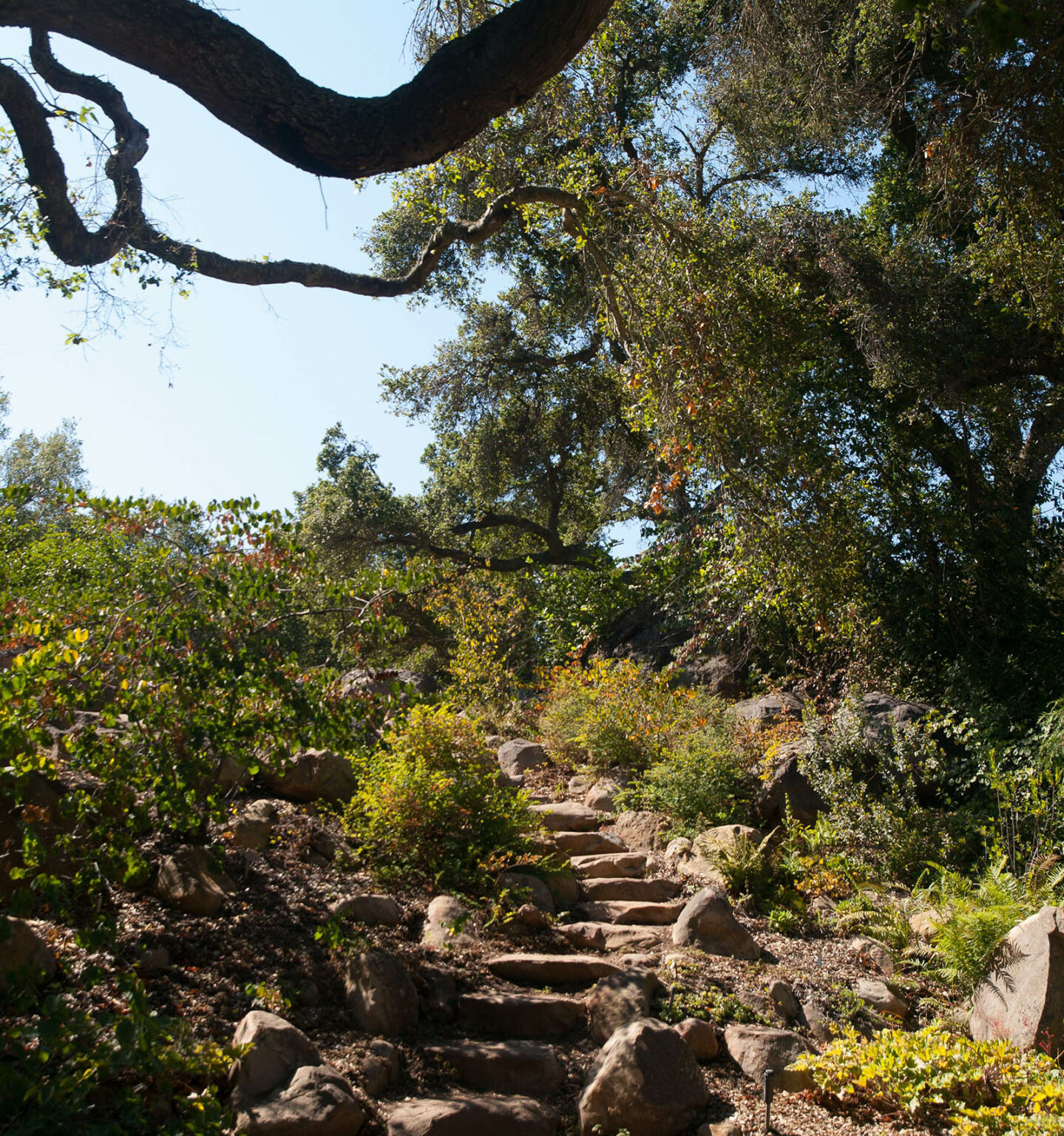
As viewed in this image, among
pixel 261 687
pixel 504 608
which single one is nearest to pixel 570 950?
pixel 261 687

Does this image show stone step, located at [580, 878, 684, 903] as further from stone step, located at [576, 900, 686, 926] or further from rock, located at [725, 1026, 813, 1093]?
rock, located at [725, 1026, 813, 1093]

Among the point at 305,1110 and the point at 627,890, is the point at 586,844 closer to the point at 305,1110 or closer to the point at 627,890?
the point at 627,890

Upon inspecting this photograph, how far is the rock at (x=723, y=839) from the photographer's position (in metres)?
6.07

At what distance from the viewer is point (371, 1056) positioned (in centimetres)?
335

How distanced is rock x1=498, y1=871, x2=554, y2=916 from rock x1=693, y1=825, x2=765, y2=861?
1392 mm

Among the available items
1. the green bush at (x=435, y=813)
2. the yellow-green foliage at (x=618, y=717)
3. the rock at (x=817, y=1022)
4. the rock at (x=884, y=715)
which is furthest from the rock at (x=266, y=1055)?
the rock at (x=884, y=715)

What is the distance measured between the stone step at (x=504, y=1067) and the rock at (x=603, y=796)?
3765mm

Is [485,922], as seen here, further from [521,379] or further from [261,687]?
[521,379]

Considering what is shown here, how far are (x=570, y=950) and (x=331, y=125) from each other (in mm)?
4392

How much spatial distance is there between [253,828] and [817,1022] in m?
3.10

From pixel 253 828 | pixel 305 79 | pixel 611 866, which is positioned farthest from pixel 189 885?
pixel 305 79

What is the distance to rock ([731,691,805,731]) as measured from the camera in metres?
8.09

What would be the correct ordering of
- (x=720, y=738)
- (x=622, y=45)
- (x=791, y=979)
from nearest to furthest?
1. (x=791, y=979)
2. (x=720, y=738)
3. (x=622, y=45)

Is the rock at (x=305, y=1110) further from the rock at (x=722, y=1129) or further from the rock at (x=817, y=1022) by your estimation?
the rock at (x=817, y=1022)
